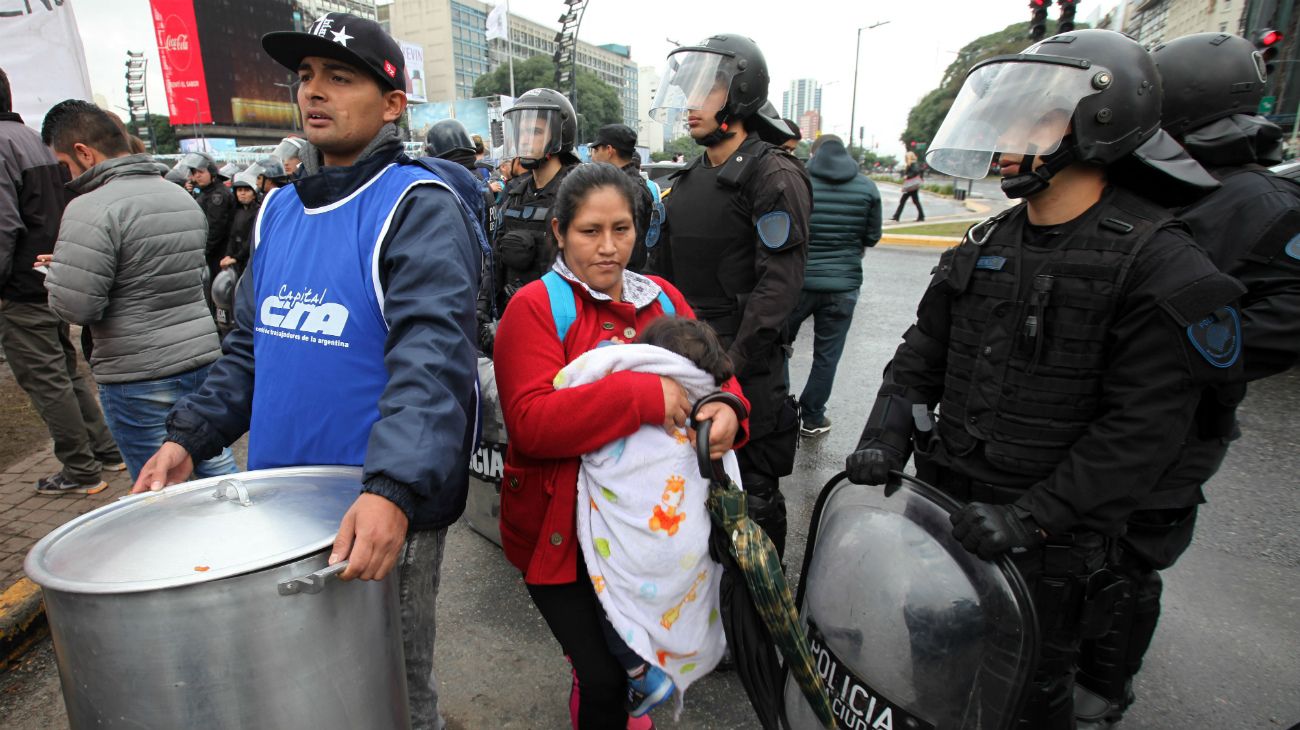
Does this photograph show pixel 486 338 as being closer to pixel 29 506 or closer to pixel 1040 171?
pixel 1040 171

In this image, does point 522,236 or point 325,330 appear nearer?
point 325,330

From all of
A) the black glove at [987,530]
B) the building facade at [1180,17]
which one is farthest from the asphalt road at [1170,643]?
the building facade at [1180,17]

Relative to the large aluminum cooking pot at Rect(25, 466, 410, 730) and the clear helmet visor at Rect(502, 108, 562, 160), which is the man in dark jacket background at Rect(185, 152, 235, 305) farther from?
the large aluminum cooking pot at Rect(25, 466, 410, 730)

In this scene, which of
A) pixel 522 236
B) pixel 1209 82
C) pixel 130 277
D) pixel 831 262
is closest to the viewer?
pixel 1209 82

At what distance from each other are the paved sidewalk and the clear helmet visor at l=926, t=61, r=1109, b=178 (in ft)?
13.7

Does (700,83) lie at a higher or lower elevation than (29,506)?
higher

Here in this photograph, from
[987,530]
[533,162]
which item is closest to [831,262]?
[533,162]

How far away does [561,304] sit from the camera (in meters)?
1.81

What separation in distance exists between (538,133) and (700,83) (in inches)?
61.5

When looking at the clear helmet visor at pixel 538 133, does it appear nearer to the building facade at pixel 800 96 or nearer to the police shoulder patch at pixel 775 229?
the police shoulder patch at pixel 775 229

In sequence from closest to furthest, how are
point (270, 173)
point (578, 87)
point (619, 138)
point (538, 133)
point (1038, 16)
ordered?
point (538, 133) < point (619, 138) < point (270, 173) < point (1038, 16) < point (578, 87)

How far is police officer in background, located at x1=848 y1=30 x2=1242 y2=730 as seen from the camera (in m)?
1.61

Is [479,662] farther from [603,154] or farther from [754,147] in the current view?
[603,154]

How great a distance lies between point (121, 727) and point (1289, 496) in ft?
17.3
